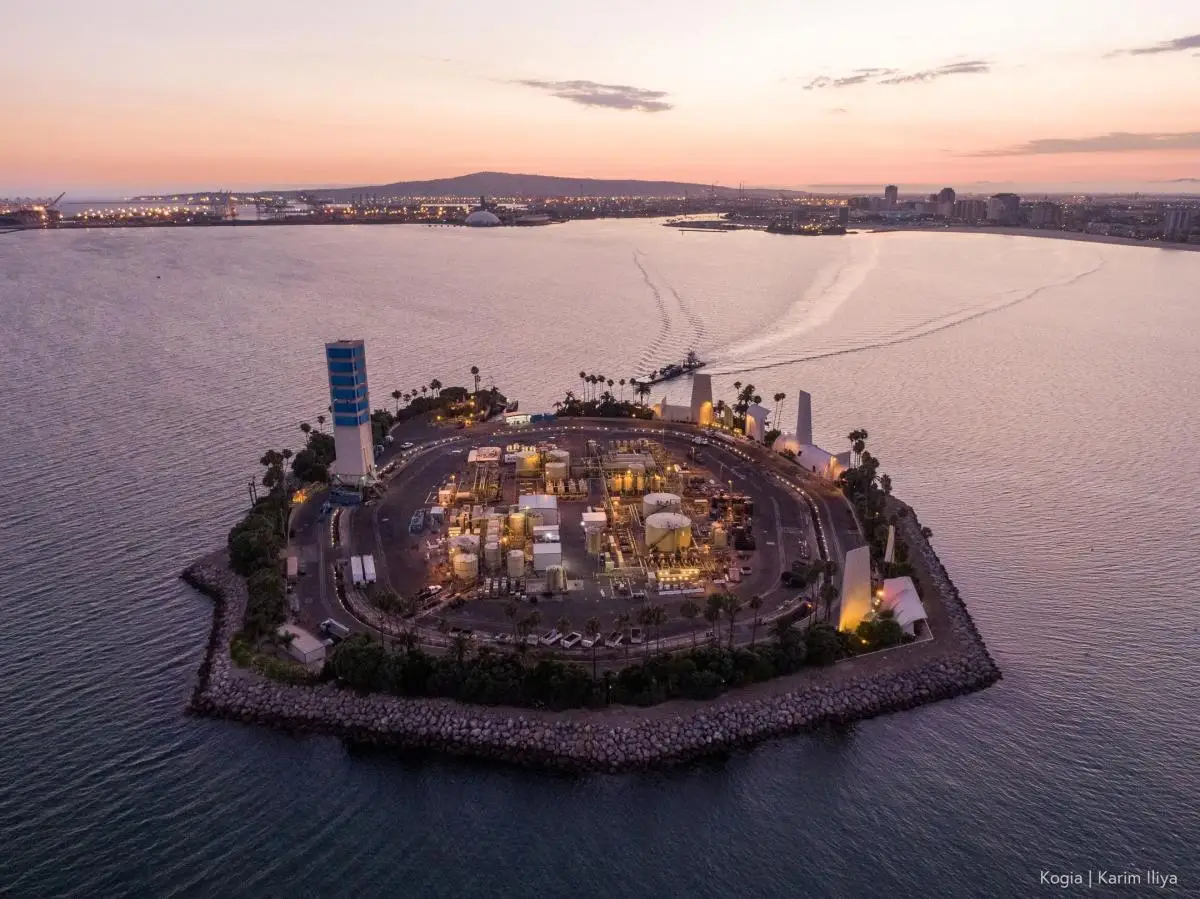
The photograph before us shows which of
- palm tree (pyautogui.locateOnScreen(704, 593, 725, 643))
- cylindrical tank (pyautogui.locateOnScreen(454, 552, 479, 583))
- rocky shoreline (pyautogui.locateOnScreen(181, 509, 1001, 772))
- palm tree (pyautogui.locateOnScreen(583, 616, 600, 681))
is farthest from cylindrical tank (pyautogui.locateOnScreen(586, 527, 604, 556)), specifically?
rocky shoreline (pyautogui.locateOnScreen(181, 509, 1001, 772))

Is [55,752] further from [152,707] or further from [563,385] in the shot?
[563,385]

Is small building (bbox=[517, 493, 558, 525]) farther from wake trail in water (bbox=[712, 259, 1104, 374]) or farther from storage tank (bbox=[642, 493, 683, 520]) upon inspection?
wake trail in water (bbox=[712, 259, 1104, 374])

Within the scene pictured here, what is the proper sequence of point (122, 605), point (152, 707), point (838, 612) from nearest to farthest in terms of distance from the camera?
point (152, 707) < point (838, 612) < point (122, 605)

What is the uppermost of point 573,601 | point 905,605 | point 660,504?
point 660,504

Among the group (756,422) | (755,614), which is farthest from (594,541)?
(756,422)

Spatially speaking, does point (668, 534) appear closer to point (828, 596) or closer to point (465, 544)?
point (828, 596)

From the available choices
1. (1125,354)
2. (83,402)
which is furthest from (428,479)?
(1125,354)
